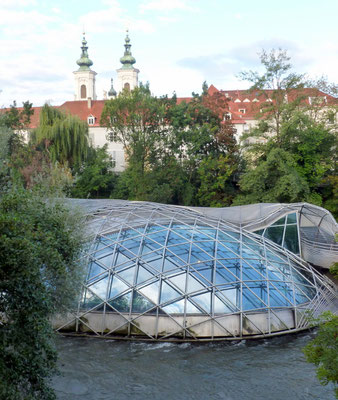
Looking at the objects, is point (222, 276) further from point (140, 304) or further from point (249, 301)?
point (140, 304)

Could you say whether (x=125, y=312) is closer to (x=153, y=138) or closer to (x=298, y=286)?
(x=298, y=286)

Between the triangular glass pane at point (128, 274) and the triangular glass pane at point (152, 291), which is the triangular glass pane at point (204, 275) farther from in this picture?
the triangular glass pane at point (128, 274)

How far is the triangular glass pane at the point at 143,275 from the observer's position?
17.2 meters

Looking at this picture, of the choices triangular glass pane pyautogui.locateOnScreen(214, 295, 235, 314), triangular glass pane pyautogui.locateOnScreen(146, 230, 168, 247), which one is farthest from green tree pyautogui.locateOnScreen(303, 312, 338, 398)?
triangular glass pane pyautogui.locateOnScreen(146, 230, 168, 247)

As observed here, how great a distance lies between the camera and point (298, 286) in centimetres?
1862

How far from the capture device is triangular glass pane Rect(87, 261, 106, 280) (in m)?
17.7

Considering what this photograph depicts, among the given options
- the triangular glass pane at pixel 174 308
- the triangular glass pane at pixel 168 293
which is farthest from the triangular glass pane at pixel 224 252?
the triangular glass pane at pixel 174 308

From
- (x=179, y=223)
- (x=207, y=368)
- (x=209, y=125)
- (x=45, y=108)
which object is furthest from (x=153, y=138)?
(x=207, y=368)

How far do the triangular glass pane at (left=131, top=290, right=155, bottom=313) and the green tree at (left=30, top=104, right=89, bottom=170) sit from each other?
26.1 m

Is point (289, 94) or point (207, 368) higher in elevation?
point (289, 94)

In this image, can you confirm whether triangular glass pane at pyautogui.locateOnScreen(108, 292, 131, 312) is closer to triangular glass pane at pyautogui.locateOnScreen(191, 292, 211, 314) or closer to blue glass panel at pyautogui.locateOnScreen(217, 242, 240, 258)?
triangular glass pane at pyautogui.locateOnScreen(191, 292, 211, 314)

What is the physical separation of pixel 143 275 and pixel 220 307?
303 centimetres

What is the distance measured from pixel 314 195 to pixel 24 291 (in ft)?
97.8

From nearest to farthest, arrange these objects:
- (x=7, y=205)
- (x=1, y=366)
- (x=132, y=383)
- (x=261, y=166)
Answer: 1. (x=1, y=366)
2. (x=7, y=205)
3. (x=132, y=383)
4. (x=261, y=166)
